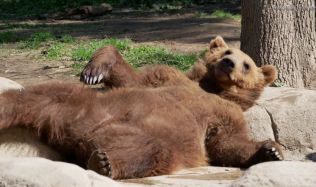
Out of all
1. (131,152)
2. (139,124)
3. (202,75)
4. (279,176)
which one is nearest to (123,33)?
(202,75)

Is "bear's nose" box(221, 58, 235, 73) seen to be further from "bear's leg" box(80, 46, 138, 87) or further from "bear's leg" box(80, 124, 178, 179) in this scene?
"bear's leg" box(80, 124, 178, 179)

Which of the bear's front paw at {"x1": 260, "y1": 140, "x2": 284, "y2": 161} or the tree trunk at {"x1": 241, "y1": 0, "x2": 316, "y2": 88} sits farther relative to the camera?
the tree trunk at {"x1": 241, "y1": 0, "x2": 316, "y2": 88}

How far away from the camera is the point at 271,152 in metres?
5.91

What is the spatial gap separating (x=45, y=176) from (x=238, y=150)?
247cm

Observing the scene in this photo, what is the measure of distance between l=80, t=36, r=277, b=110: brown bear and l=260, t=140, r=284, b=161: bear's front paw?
0.95 meters

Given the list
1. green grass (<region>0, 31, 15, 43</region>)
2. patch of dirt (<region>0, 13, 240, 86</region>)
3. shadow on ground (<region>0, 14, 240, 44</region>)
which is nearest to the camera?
patch of dirt (<region>0, 13, 240, 86</region>)

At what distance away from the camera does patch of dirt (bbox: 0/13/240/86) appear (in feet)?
32.4

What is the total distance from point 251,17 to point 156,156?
356cm

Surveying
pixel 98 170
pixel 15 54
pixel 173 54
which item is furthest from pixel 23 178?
pixel 15 54

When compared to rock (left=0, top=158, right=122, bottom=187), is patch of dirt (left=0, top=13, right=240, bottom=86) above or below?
below

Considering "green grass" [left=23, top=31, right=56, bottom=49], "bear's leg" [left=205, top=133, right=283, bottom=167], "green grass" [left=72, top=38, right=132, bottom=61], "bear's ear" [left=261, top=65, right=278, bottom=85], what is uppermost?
"bear's ear" [left=261, top=65, right=278, bottom=85]

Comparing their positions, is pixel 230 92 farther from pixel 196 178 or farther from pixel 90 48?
pixel 90 48

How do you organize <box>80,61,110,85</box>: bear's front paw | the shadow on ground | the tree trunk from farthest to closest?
the shadow on ground → the tree trunk → <box>80,61,110,85</box>: bear's front paw

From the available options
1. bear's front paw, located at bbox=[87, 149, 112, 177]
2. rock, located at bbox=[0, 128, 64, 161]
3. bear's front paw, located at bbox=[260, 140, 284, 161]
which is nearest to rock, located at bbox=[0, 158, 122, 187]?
bear's front paw, located at bbox=[87, 149, 112, 177]
